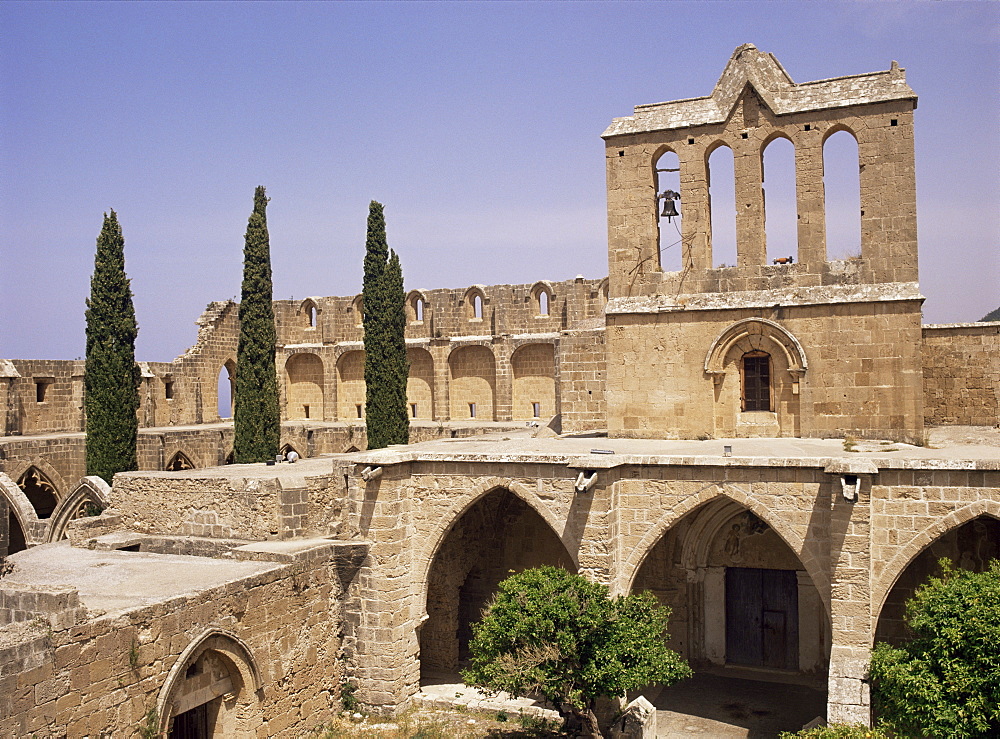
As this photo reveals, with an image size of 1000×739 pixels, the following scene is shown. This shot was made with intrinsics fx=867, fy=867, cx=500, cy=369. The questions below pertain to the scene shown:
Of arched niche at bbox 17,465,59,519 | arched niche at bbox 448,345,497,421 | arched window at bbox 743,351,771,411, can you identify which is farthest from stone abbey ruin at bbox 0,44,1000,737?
arched niche at bbox 448,345,497,421

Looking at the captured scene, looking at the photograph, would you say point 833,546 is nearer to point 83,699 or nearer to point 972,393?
point 972,393

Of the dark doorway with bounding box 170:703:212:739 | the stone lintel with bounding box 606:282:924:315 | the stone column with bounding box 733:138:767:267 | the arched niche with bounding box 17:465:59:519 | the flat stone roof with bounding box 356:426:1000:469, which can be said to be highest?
the stone column with bounding box 733:138:767:267

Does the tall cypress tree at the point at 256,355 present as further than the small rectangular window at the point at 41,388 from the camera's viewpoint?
No

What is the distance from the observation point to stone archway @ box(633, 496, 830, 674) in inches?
589

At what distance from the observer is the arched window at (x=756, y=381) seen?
15.3m

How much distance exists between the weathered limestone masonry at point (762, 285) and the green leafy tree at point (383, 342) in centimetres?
1021

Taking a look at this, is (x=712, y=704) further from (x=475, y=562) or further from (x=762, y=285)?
(x=762, y=285)

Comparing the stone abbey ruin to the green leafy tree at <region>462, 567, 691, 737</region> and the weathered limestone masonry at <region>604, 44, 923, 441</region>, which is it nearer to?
the weathered limestone masonry at <region>604, 44, 923, 441</region>

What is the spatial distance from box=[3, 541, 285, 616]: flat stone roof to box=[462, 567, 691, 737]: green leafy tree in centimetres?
319

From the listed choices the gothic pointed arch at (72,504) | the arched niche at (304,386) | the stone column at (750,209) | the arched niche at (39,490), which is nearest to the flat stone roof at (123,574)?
the gothic pointed arch at (72,504)

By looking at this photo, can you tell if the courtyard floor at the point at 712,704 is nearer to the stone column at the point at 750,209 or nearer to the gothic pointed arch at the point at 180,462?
the stone column at the point at 750,209

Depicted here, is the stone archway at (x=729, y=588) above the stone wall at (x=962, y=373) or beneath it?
beneath

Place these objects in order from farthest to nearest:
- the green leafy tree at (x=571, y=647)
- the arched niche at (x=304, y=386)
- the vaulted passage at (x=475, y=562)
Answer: the arched niche at (x=304, y=386) → the vaulted passage at (x=475, y=562) → the green leafy tree at (x=571, y=647)

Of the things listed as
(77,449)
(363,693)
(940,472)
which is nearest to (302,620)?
(363,693)
